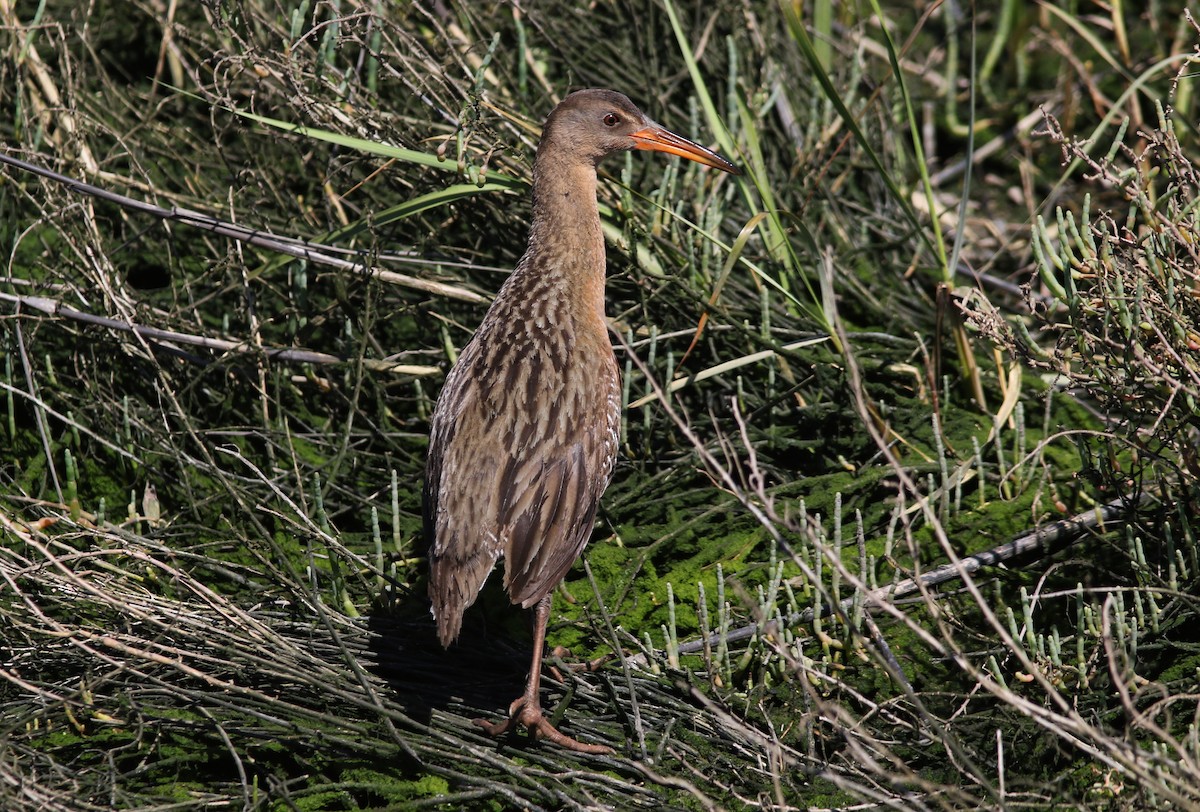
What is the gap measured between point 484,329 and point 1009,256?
306cm

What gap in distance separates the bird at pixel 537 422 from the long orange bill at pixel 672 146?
0.17 m

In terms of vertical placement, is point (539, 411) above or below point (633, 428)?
above

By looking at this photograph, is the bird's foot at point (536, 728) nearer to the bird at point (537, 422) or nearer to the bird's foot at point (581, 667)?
the bird at point (537, 422)

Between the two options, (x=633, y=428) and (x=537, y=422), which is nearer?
(x=537, y=422)

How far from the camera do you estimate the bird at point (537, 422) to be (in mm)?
3816

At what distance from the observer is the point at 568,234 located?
4469 mm

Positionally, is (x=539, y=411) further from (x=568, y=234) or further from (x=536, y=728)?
(x=536, y=728)

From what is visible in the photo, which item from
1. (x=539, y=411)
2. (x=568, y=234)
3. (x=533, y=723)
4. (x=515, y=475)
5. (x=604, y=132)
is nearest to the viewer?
(x=533, y=723)

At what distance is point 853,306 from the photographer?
5.47 metres

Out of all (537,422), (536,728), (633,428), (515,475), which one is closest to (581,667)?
(536,728)

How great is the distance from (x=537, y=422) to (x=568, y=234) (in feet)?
2.64

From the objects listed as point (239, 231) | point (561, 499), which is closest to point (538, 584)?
point (561, 499)

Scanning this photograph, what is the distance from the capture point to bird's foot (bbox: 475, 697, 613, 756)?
3.72m

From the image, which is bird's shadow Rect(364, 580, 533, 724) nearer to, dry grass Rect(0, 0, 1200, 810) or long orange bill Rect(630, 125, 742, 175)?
dry grass Rect(0, 0, 1200, 810)
